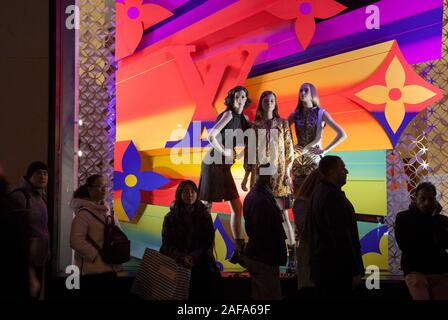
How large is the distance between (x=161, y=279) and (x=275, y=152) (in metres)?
2.41

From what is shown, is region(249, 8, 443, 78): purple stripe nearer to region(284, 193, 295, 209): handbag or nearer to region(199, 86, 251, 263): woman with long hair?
region(199, 86, 251, 263): woman with long hair

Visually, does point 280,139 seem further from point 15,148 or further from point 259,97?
point 15,148

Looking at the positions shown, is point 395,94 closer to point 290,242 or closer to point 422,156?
point 422,156

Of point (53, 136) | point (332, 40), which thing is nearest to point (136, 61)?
point (53, 136)

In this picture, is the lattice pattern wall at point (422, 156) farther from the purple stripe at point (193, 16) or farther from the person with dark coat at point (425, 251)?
the purple stripe at point (193, 16)

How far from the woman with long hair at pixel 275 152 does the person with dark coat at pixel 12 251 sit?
149 inches

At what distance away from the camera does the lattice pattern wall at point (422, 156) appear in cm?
595

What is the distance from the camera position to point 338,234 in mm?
3354

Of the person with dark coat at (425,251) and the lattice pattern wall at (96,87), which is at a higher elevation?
the lattice pattern wall at (96,87)

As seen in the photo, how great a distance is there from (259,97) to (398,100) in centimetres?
148

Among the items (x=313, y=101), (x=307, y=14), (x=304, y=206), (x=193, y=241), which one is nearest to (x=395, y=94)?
(x=313, y=101)

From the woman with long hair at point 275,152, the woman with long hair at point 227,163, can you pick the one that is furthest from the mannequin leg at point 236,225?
the woman with long hair at point 275,152

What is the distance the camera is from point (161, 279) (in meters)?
3.71

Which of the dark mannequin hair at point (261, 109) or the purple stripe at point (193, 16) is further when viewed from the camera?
the purple stripe at point (193, 16)
